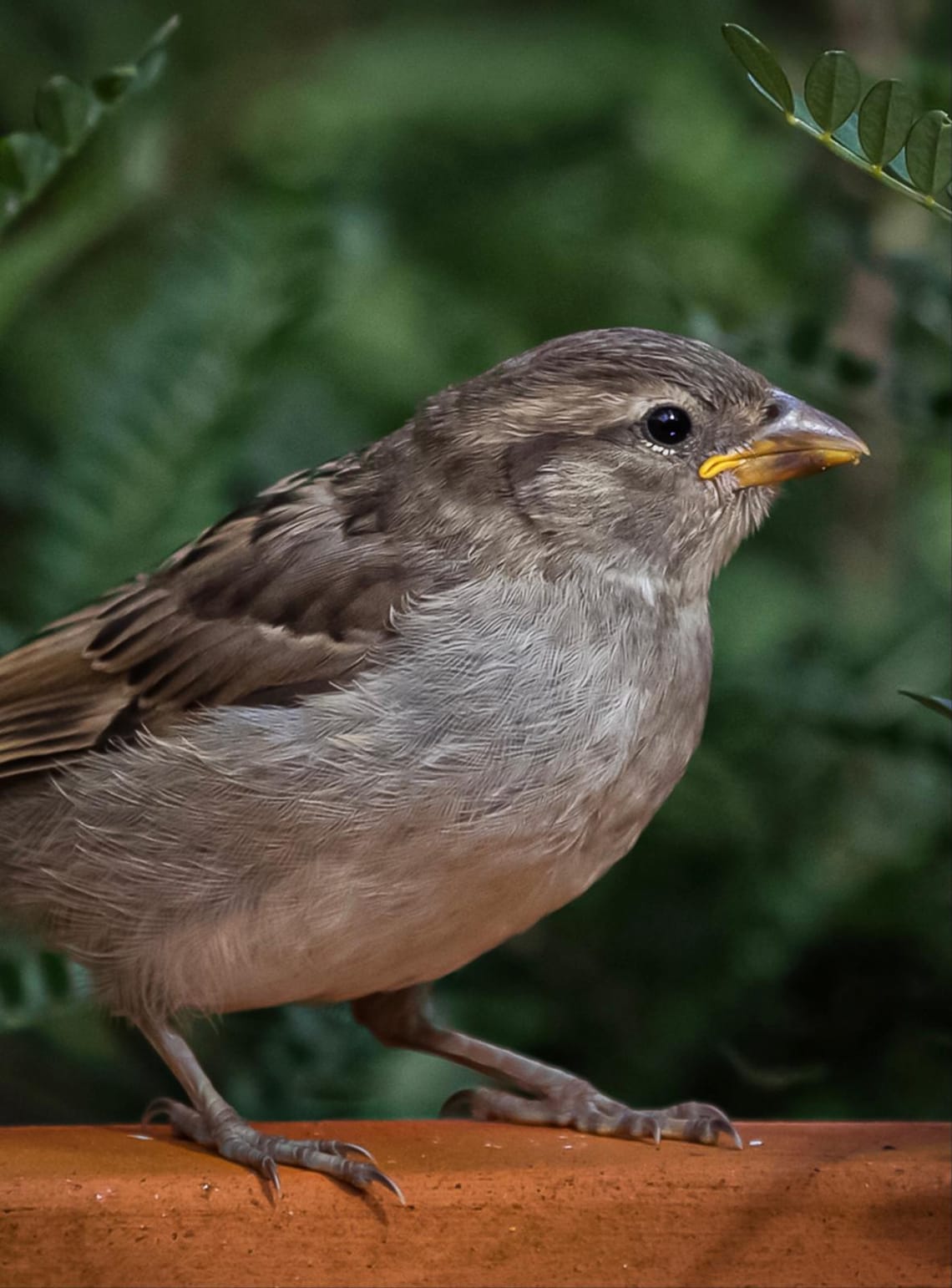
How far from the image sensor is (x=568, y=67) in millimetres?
4902

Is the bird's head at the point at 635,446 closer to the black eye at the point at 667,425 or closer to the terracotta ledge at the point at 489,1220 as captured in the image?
the black eye at the point at 667,425

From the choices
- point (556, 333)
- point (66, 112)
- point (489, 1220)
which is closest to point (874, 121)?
point (66, 112)

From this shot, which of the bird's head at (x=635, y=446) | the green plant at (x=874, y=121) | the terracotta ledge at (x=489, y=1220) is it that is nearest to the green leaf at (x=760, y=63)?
the green plant at (x=874, y=121)

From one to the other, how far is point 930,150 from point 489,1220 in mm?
1328

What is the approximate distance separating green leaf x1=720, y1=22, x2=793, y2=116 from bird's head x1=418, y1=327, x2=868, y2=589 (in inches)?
32.6

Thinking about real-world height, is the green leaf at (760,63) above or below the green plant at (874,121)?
above

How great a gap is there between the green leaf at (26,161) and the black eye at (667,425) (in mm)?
926

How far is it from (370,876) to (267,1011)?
3.96ft

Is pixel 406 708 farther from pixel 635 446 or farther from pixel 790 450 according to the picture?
pixel 790 450

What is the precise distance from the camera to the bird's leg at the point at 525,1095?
2.81m

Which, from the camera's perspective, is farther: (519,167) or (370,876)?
(519,167)

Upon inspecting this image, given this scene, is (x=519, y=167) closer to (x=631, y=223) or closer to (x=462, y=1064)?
(x=631, y=223)

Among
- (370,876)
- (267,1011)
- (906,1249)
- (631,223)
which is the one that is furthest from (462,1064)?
(631,223)

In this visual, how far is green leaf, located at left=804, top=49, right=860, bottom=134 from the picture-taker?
6.89 feet
